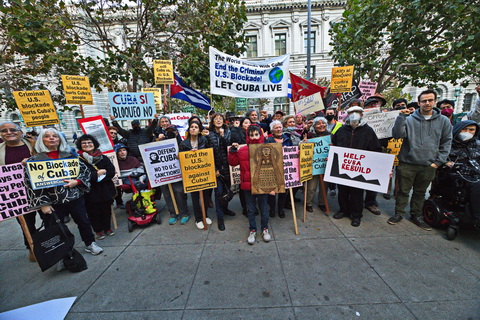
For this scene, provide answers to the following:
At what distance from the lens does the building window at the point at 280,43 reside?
1038 inches

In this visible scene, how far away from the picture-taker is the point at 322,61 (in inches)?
1029

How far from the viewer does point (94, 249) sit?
3.21m

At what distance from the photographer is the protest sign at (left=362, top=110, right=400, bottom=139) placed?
162 inches

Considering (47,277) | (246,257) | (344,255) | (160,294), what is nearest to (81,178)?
(47,277)

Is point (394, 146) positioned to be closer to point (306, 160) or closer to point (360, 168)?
point (360, 168)

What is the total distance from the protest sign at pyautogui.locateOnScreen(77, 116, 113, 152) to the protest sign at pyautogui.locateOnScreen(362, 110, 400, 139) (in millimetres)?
5728

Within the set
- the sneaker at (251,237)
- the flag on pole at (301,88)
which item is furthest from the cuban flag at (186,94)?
the sneaker at (251,237)

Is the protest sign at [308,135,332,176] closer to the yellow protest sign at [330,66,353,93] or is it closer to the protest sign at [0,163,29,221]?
the yellow protest sign at [330,66,353,93]

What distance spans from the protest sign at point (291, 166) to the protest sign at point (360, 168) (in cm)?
63

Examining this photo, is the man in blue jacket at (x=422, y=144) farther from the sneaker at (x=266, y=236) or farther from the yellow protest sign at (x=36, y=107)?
the yellow protest sign at (x=36, y=107)

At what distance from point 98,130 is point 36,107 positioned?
138cm

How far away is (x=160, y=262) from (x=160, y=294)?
621 mm

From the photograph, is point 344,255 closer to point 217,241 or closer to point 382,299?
point 382,299

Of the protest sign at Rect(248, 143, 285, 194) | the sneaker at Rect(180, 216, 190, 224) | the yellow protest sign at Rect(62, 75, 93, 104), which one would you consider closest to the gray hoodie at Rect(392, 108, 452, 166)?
the protest sign at Rect(248, 143, 285, 194)
